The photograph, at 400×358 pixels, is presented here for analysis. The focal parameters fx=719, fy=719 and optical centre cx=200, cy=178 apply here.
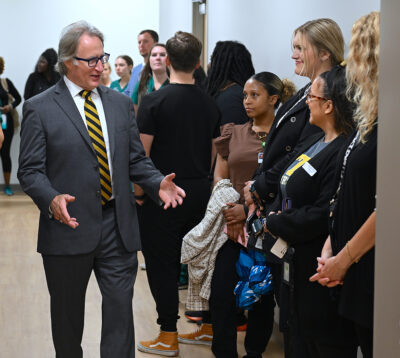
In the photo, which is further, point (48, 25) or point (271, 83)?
point (48, 25)

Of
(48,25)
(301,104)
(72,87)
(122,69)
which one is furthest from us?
(48,25)

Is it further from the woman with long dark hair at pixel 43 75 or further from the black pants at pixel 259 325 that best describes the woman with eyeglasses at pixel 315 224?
the woman with long dark hair at pixel 43 75

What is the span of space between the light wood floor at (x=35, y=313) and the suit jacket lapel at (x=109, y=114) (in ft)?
5.05

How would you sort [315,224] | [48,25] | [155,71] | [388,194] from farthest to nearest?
[48,25]
[155,71]
[315,224]
[388,194]

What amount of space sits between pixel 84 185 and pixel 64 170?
10 centimetres

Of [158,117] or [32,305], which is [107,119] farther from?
[32,305]

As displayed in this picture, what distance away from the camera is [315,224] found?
2697 mm

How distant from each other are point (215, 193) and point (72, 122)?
1.14 metres

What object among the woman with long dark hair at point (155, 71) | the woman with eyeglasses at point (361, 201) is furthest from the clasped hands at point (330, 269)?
the woman with long dark hair at point (155, 71)

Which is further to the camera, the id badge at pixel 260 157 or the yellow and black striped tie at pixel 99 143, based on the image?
the id badge at pixel 260 157

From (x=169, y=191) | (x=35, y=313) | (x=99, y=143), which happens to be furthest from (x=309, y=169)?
(x=35, y=313)

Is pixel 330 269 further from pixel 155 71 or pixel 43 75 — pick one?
pixel 43 75

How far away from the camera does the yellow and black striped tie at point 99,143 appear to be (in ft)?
10.00

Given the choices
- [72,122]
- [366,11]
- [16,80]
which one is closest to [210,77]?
[366,11]
